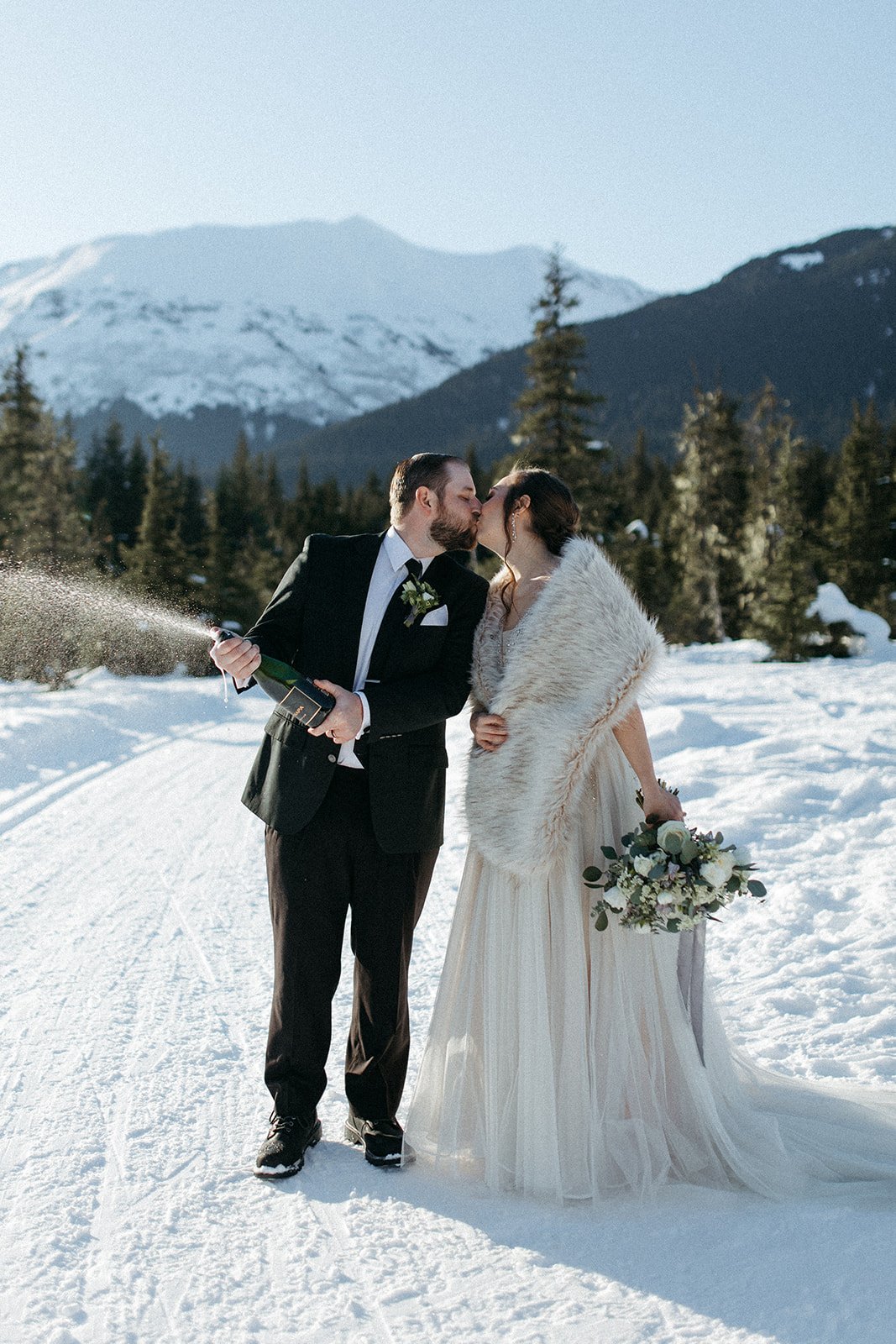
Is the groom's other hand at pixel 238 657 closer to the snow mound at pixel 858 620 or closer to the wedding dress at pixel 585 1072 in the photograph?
the wedding dress at pixel 585 1072

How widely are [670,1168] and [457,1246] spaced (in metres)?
0.74

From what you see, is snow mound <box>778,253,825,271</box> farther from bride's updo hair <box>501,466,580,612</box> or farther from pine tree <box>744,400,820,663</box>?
bride's updo hair <box>501,466,580,612</box>

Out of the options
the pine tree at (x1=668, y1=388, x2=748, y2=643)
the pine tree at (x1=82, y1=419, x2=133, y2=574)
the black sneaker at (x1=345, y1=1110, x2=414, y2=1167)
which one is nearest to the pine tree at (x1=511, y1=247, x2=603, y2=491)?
the pine tree at (x1=668, y1=388, x2=748, y2=643)

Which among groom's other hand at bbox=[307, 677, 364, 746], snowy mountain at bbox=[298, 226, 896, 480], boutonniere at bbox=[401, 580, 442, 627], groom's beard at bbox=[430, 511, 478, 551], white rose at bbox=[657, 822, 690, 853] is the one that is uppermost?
snowy mountain at bbox=[298, 226, 896, 480]

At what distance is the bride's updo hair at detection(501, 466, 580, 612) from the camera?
3.30 metres

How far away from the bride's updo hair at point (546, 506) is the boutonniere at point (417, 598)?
12.9 inches

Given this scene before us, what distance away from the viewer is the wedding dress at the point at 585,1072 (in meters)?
3.09

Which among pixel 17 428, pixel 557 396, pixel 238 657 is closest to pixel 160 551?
pixel 17 428

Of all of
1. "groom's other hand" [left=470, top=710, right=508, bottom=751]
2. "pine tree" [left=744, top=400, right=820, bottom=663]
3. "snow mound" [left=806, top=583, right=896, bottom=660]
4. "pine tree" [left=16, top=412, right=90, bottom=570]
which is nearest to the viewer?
"groom's other hand" [left=470, top=710, right=508, bottom=751]

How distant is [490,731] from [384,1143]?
1343 millimetres

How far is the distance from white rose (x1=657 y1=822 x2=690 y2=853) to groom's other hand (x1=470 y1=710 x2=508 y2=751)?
565 millimetres

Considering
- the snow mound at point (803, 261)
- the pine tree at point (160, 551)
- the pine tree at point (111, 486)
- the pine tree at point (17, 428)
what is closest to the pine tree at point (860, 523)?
the pine tree at point (160, 551)

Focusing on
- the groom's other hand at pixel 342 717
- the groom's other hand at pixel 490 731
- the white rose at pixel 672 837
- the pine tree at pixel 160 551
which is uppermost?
the pine tree at pixel 160 551

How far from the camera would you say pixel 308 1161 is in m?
3.31
